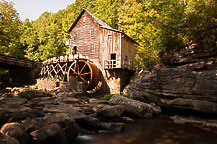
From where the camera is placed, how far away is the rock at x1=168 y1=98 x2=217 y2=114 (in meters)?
6.41

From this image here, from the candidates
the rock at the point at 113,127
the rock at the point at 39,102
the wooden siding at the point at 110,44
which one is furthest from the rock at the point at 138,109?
the wooden siding at the point at 110,44

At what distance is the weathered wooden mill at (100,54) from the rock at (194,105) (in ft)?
25.4

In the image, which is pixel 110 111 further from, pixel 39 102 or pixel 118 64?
pixel 118 64

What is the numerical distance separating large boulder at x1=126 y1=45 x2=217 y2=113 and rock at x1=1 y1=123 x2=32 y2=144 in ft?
21.6

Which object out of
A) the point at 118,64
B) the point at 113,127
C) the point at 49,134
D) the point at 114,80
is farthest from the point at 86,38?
the point at 49,134

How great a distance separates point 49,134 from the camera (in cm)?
386

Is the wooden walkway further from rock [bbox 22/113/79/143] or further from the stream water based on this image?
the stream water

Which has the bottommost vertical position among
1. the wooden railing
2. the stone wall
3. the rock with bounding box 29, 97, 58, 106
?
the rock with bounding box 29, 97, 58, 106

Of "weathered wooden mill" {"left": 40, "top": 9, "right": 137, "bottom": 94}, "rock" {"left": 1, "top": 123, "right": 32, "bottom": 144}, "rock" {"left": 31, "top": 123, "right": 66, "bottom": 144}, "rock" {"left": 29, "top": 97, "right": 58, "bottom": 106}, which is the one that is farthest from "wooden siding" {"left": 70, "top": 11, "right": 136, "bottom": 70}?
"rock" {"left": 1, "top": 123, "right": 32, "bottom": 144}

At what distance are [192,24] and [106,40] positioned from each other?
950 centimetres

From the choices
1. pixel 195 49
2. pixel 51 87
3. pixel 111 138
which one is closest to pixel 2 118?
pixel 111 138

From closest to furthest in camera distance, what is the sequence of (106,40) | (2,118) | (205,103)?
(2,118), (205,103), (106,40)

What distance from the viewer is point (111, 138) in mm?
4988

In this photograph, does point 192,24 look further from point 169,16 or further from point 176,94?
point 176,94
